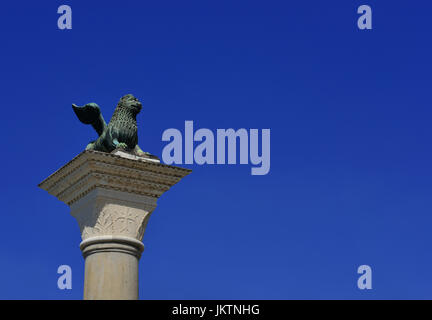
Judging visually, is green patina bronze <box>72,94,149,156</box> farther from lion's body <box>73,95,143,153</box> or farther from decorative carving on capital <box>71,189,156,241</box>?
decorative carving on capital <box>71,189,156,241</box>

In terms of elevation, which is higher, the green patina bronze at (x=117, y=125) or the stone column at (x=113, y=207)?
the green patina bronze at (x=117, y=125)

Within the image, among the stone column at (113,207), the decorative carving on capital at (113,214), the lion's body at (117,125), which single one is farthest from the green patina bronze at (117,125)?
the decorative carving on capital at (113,214)

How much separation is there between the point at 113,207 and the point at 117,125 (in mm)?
1570

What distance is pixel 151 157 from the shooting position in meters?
18.0

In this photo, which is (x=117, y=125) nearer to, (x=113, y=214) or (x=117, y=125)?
(x=117, y=125)

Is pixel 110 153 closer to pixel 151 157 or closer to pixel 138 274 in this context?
pixel 151 157

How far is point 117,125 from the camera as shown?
1834 centimetres

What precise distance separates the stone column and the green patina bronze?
0.39 metres

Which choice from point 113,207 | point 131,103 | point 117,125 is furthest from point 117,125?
point 113,207

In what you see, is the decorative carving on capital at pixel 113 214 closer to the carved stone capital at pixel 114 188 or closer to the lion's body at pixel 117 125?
the carved stone capital at pixel 114 188

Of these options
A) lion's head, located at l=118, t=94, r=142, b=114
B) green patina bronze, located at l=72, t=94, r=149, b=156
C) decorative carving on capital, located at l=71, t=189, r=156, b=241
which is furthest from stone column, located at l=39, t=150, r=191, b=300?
lion's head, located at l=118, t=94, r=142, b=114

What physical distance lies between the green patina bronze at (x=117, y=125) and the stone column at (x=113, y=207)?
1.27 feet

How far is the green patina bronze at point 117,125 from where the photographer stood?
59.3ft

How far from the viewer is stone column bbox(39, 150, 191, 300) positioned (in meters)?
17.1
